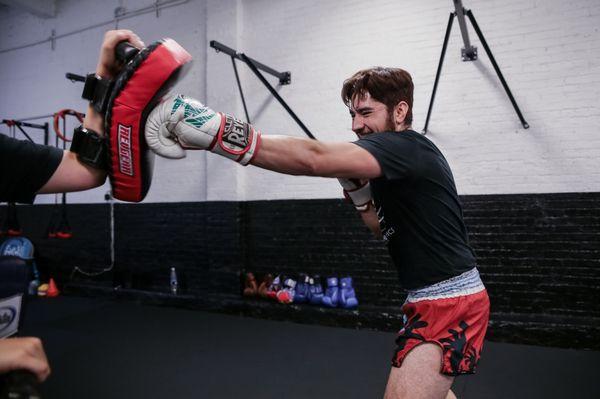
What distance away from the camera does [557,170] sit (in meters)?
3.64

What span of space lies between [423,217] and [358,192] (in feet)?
1.23

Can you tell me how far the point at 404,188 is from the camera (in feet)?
4.44

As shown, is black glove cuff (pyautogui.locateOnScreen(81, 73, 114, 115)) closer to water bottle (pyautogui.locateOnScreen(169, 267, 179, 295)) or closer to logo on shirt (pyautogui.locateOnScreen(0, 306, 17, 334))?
logo on shirt (pyautogui.locateOnScreen(0, 306, 17, 334))

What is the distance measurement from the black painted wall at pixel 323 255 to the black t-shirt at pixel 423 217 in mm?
2571

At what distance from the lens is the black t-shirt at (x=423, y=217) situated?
1337mm

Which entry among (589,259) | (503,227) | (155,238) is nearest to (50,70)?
(155,238)

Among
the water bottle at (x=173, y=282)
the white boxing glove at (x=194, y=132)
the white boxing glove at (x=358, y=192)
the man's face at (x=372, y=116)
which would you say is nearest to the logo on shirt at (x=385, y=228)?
the white boxing glove at (x=358, y=192)

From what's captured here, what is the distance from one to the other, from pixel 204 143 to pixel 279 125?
3.78 m

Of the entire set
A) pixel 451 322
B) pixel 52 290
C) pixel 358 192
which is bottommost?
pixel 52 290

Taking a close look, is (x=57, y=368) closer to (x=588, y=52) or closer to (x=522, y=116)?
(x=522, y=116)

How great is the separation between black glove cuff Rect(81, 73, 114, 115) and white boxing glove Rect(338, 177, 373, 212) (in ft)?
3.03

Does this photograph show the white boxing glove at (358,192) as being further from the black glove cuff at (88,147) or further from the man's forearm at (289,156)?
the black glove cuff at (88,147)

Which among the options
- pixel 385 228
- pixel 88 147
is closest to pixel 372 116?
pixel 385 228

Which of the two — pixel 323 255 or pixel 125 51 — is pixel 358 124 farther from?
pixel 323 255
